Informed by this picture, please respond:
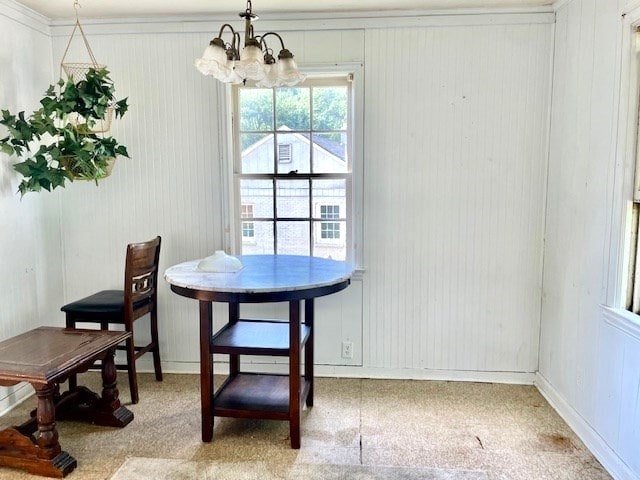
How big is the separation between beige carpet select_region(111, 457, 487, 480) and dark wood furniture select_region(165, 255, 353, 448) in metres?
0.22

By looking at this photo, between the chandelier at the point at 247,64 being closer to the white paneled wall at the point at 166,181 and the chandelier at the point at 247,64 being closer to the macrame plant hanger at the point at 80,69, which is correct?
the white paneled wall at the point at 166,181

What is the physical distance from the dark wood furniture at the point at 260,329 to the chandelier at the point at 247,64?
0.92 metres

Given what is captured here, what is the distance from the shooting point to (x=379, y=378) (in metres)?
3.16

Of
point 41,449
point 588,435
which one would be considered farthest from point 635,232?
point 41,449

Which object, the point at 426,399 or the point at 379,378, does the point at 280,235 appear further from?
the point at 426,399

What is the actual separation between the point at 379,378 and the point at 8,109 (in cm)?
285

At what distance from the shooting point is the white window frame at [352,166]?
2990 millimetres

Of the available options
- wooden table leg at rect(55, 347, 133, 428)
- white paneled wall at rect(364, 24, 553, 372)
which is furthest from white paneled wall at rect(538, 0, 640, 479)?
wooden table leg at rect(55, 347, 133, 428)

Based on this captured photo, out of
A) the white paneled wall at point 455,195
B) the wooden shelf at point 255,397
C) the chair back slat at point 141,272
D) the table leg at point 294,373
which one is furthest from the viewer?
the white paneled wall at point 455,195

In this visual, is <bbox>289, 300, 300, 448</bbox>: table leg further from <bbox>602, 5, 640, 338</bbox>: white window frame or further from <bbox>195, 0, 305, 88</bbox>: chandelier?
<bbox>602, 5, 640, 338</bbox>: white window frame

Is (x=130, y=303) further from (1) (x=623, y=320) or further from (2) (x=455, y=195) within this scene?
(1) (x=623, y=320)

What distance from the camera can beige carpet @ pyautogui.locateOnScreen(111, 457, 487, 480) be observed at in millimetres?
2088

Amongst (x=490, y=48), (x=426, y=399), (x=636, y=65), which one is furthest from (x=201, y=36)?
(x=426, y=399)

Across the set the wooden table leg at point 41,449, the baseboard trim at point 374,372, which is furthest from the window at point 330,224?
the wooden table leg at point 41,449
